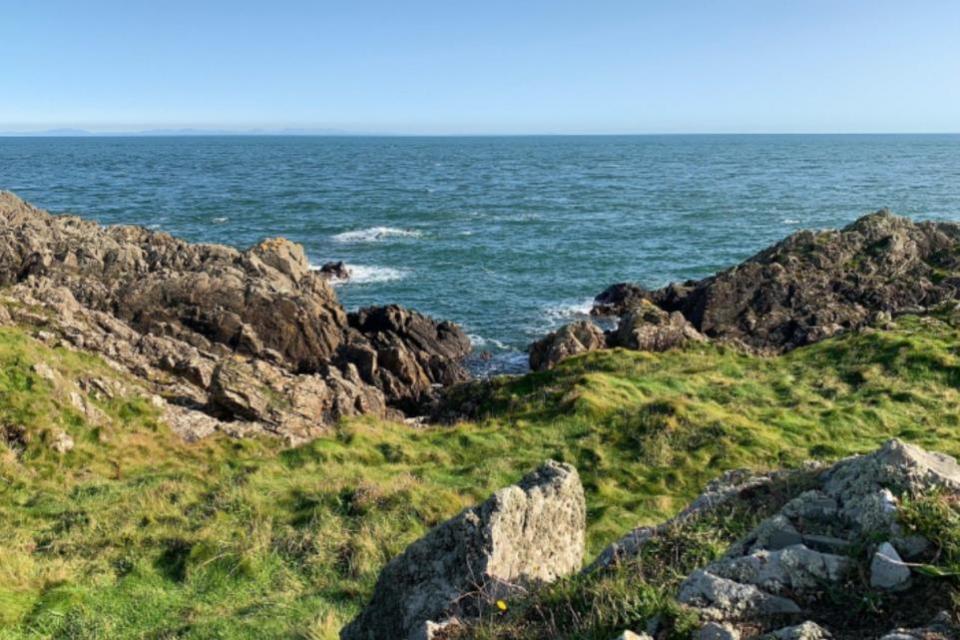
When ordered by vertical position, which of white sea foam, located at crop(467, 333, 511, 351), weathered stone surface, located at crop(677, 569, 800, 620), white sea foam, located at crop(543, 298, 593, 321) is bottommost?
white sea foam, located at crop(467, 333, 511, 351)

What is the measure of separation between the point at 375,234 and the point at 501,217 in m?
19.3

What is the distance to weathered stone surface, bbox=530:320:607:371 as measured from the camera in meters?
34.7

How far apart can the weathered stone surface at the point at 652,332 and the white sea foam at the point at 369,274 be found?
27952 millimetres

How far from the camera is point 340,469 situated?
19.6 m

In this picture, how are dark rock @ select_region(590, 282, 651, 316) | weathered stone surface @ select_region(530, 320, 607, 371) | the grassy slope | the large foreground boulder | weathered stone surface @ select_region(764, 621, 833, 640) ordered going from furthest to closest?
1. dark rock @ select_region(590, 282, 651, 316)
2. weathered stone surface @ select_region(530, 320, 607, 371)
3. the grassy slope
4. the large foreground boulder
5. weathered stone surface @ select_region(764, 621, 833, 640)

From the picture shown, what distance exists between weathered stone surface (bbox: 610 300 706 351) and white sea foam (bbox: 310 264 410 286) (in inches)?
1100

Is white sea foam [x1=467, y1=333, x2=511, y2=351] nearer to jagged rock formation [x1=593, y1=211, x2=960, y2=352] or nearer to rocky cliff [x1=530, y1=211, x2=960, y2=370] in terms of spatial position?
rocky cliff [x1=530, y1=211, x2=960, y2=370]

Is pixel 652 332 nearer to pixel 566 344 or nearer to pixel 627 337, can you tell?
pixel 627 337

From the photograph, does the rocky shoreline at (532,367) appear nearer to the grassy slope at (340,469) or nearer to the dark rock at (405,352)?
the dark rock at (405,352)

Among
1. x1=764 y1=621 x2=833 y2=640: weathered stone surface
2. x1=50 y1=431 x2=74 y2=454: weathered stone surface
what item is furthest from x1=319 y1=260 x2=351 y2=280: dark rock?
x1=764 y1=621 x2=833 y2=640: weathered stone surface

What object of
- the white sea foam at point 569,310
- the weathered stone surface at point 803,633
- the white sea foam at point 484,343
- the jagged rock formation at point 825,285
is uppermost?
the weathered stone surface at point 803,633

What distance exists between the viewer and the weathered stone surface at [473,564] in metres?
7.99

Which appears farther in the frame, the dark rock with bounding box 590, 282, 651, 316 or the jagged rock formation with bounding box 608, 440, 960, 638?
the dark rock with bounding box 590, 282, 651, 316

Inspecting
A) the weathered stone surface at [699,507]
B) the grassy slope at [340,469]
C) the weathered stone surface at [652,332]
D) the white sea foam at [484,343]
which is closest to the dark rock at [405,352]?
the white sea foam at [484,343]
